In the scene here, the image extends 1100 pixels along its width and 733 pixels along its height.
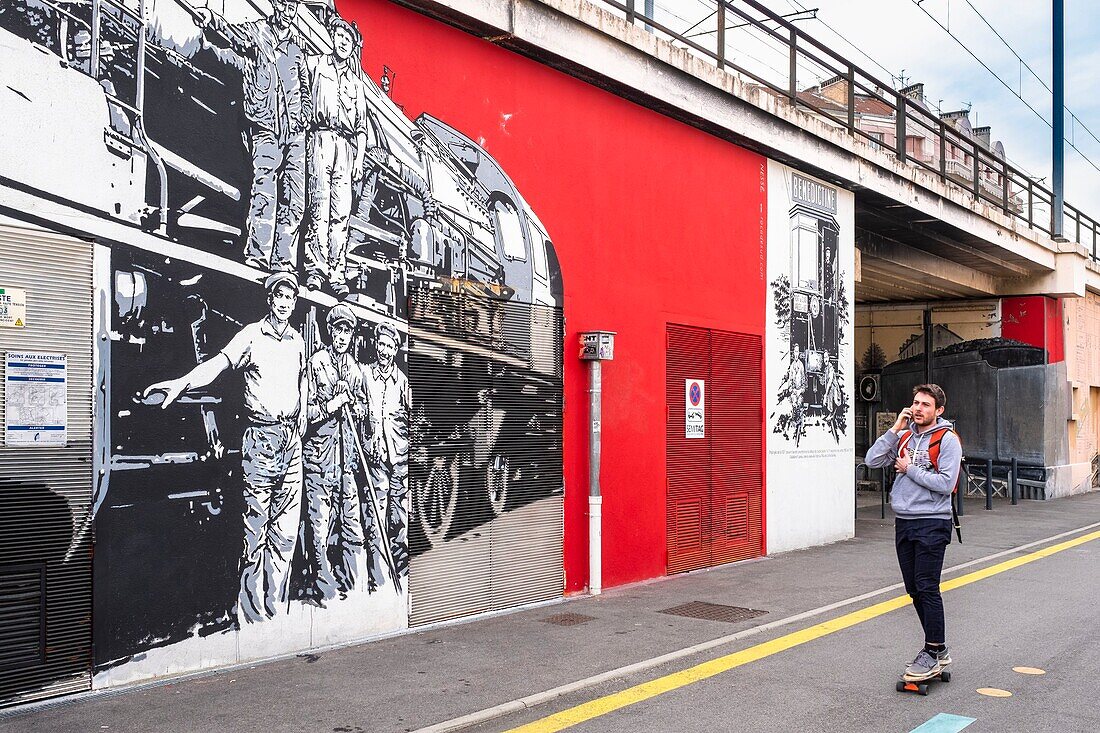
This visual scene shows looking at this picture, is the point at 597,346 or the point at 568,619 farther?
the point at 597,346

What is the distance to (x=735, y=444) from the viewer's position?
12969 millimetres

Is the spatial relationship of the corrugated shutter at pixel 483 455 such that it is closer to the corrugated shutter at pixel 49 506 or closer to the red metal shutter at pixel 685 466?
the red metal shutter at pixel 685 466

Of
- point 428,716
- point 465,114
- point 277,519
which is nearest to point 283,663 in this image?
point 277,519

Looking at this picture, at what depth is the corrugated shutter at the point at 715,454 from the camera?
468 inches

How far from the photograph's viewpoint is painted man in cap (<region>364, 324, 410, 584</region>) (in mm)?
8266

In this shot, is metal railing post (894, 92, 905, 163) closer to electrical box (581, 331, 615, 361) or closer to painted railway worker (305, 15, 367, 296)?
electrical box (581, 331, 615, 361)

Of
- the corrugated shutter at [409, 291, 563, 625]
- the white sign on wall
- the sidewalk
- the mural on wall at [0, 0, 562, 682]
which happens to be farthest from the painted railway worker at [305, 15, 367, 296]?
the sidewalk

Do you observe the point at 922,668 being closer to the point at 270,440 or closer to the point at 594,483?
the point at 594,483

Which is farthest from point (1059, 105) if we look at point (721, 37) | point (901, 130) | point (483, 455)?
point (483, 455)

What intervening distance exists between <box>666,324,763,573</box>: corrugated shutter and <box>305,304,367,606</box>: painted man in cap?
15.3 feet

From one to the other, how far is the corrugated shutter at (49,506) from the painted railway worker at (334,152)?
1876 mm

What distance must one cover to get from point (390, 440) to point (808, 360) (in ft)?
26.9

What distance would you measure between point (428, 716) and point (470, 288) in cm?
418

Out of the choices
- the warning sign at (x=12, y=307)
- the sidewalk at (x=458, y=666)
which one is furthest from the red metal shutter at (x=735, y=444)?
the warning sign at (x=12, y=307)
